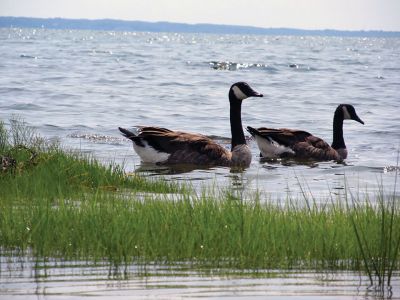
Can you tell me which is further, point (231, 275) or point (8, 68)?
point (8, 68)

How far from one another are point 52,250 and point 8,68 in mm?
44926

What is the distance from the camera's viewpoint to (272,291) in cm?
699

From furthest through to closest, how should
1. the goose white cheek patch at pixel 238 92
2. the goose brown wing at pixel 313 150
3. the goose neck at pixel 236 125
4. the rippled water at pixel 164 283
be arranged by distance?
the goose brown wing at pixel 313 150
the goose white cheek patch at pixel 238 92
the goose neck at pixel 236 125
the rippled water at pixel 164 283

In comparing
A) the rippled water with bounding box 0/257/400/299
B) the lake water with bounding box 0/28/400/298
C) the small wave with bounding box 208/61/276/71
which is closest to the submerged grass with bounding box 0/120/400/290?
the rippled water with bounding box 0/257/400/299

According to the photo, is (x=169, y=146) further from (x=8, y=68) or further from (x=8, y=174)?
(x=8, y=68)

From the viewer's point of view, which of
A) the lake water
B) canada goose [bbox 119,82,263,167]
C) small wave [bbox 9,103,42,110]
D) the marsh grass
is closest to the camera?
the marsh grass

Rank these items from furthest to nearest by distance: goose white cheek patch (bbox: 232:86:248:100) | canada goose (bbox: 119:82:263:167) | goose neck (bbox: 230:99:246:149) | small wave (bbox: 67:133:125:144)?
small wave (bbox: 67:133:125:144) → goose white cheek patch (bbox: 232:86:248:100) → goose neck (bbox: 230:99:246:149) → canada goose (bbox: 119:82:263:167)

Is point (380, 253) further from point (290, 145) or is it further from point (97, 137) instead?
point (97, 137)

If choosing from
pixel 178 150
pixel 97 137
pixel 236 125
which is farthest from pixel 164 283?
pixel 97 137

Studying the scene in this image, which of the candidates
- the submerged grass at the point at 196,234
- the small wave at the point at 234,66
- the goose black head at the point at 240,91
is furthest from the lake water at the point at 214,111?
the small wave at the point at 234,66

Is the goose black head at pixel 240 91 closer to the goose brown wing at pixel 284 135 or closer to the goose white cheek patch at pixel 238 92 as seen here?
the goose white cheek patch at pixel 238 92

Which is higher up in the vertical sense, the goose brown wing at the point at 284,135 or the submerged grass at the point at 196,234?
the submerged grass at the point at 196,234

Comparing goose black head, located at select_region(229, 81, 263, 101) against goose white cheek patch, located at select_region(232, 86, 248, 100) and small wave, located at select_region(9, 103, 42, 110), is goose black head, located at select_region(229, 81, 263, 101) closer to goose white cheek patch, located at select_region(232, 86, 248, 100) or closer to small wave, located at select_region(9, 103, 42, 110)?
goose white cheek patch, located at select_region(232, 86, 248, 100)

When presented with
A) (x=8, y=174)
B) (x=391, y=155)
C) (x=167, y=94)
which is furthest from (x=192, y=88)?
(x=8, y=174)
